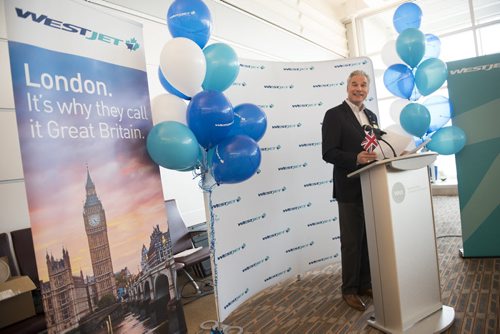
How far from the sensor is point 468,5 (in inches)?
240

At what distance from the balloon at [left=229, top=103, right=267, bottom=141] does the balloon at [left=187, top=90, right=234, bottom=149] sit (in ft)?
0.50

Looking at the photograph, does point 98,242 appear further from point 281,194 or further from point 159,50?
point 159,50

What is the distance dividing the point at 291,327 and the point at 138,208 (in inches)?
50.1

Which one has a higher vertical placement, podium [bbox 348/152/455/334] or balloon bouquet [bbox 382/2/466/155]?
balloon bouquet [bbox 382/2/466/155]

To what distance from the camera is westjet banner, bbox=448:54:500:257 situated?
113 inches

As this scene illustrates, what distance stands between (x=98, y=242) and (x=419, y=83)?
9.69ft

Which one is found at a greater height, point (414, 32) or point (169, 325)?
point (414, 32)

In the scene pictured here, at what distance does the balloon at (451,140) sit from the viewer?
2906 millimetres

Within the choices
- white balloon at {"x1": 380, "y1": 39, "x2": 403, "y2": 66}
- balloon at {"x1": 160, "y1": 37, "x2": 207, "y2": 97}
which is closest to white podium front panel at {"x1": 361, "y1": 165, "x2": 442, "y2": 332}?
balloon at {"x1": 160, "y1": 37, "x2": 207, "y2": 97}

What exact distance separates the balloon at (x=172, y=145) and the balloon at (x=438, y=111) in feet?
8.07

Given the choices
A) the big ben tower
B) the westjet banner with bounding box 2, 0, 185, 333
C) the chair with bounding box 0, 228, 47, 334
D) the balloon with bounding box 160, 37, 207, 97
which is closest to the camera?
the westjet banner with bounding box 2, 0, 185, 333

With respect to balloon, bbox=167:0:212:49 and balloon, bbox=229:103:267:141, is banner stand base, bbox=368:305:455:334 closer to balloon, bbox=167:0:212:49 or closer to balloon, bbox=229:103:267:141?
balloon, bbox=229:103:267:141

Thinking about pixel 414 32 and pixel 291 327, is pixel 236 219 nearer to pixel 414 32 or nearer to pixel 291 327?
pixel 291 327

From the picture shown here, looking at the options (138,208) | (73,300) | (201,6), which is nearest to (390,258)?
(138,208)
